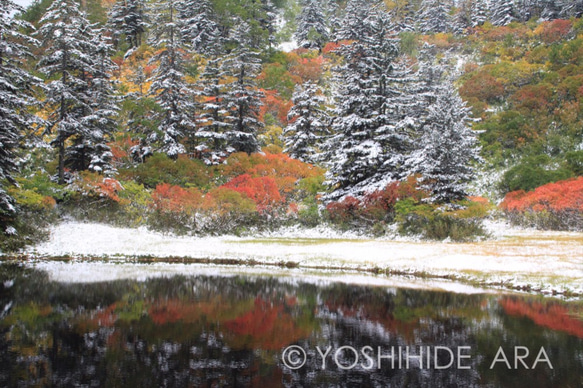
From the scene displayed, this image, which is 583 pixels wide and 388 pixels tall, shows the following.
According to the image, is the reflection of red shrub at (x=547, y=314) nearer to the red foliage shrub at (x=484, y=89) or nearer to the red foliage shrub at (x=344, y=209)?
the red foliage shrub at (x=344, y=209)

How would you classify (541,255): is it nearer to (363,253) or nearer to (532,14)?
(363,253)

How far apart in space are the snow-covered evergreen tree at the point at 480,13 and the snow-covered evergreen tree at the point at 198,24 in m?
52.5

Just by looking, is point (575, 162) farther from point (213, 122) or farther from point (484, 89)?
point (213, 122)

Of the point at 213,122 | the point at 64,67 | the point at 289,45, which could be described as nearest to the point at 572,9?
the point at 289,45

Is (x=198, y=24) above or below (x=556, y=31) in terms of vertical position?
above

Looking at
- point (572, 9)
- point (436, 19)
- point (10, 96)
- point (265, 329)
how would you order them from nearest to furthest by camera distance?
point (265, 329), point (10, 96), point (572, 9), point (436, 19)

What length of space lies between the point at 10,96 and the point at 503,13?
85.1 meters

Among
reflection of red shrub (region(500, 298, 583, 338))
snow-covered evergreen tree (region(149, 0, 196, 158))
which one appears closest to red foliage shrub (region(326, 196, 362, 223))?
snow-covered evergreen tree (region(149, 0, 196, 158))

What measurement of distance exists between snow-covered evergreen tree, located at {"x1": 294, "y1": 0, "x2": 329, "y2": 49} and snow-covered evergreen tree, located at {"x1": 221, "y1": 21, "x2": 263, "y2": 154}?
42.3 metres

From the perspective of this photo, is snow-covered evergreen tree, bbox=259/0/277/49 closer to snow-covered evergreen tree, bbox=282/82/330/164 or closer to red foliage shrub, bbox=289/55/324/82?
red foliage shrub, bbox=289/55/324/82

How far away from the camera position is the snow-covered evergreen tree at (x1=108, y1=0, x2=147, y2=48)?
2662 inches

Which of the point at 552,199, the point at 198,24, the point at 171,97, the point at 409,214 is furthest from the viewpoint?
the point at 198,24

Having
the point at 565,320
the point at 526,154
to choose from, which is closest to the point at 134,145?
the point at 565,320

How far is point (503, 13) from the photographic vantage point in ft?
258
